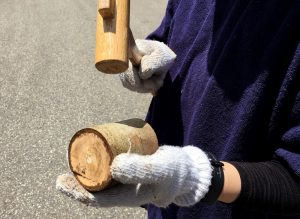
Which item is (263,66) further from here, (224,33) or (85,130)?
(85,130)

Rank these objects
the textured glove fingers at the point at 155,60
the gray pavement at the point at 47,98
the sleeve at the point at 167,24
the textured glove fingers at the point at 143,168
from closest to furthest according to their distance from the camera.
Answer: the textured glove fingers at the point at 143,168 → the textured glove fingers at the point at 155,60 → the sleeve at the point at 167,24 → the gray pavement at the point at 47,98

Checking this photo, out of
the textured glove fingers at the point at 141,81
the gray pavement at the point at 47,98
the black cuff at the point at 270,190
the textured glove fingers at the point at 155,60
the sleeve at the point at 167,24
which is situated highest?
the sleeve at the point at 167,24

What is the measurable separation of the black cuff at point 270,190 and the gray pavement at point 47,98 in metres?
1.38

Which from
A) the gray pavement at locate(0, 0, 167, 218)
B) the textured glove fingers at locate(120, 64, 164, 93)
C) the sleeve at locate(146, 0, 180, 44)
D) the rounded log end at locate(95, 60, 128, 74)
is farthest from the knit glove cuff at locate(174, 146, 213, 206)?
the gray pavement at locate(0, 0, 167, 218)

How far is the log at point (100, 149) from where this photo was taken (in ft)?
2.64

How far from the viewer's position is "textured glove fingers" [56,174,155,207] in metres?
0.79

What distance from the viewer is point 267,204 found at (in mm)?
838

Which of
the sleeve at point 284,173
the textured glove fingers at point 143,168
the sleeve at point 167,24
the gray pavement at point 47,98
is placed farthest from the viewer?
the gray pavement at point 47,98

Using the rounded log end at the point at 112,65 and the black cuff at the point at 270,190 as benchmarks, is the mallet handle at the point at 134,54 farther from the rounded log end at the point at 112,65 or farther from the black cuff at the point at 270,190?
the black cuff at the point at 270,190

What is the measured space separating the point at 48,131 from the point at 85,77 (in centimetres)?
72

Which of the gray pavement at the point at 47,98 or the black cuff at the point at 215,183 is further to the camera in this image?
the gray pavement at the point at 47,98

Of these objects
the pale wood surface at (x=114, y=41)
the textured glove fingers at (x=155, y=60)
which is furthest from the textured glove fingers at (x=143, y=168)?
the textured glove fingers at (x=155, y=60)

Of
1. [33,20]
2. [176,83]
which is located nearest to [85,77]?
[33,20]

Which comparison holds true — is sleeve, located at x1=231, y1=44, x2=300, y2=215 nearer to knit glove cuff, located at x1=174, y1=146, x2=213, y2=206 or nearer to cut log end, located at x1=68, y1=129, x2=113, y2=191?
knit glove cuff, located at x1=174, y1=146, x2=213, y2=206
